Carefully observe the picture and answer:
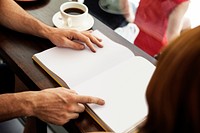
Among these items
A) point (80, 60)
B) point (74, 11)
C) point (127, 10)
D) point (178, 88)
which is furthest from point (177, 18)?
point (178, 88)

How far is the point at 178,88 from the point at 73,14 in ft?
2.00

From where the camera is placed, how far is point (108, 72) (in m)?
0.81

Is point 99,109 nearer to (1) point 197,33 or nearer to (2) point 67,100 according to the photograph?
(2) point 67,100

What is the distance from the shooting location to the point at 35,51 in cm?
89

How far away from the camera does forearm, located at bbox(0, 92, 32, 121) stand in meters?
0.78

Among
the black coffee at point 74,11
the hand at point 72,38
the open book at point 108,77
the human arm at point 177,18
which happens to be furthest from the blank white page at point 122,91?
the human arm at point 177,18

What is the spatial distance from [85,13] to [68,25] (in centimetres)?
6

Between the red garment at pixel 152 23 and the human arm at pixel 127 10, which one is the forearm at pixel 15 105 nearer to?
the red garment at pixel 152 23

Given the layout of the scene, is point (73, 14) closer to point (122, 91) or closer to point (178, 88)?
point (122, 91)

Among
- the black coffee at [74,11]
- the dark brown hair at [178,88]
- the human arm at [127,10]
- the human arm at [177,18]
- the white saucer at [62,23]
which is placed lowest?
the human arm at [127,10]

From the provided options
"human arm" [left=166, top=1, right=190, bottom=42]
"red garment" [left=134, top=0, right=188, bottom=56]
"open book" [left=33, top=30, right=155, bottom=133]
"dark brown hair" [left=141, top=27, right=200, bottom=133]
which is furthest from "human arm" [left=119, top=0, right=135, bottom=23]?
"dark brown hair" [left=141, top=27, right=200, bottom=133]

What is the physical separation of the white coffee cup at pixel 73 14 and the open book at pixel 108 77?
0.31 ft

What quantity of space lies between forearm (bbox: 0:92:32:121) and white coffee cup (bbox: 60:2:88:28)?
0.27 m

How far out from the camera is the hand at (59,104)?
734 mm
